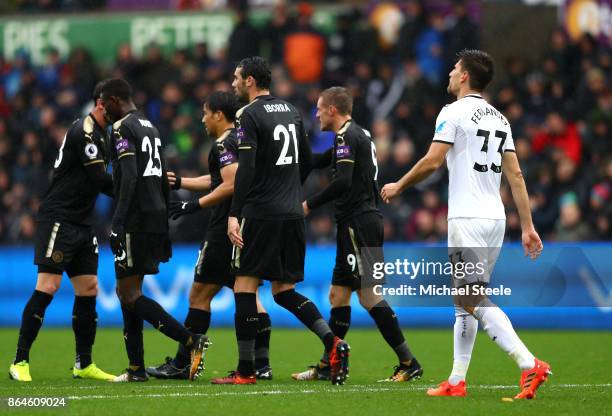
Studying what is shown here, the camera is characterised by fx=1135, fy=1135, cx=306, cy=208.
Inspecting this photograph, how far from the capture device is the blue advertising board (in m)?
16.4

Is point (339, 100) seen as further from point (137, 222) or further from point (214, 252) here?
point (137, 222)

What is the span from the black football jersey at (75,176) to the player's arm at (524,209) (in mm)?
3844

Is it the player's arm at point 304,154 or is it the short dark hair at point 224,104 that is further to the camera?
the short dark hair at point 224,104

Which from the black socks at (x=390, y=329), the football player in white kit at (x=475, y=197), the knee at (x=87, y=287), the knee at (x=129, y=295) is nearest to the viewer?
the football player in white kit at (x=475, y=197)

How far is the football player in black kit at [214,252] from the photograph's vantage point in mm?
10570

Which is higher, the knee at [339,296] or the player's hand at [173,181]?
the player's hand at [173,181]

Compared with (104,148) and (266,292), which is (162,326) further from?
(266,292)

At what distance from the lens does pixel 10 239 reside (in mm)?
21062

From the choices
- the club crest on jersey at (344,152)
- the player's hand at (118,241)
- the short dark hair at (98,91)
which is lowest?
the player's hand at (118,241)

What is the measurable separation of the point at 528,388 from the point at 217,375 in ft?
11.3

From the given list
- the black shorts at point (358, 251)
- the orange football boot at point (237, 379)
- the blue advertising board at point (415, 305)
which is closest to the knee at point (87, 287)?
the orange football boot at point (237, 379)

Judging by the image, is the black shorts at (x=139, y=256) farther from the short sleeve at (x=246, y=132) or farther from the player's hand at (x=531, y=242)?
the player's hand at (x=531, y=242)

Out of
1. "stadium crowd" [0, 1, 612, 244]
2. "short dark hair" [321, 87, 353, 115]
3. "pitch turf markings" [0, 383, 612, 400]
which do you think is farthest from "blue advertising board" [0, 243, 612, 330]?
"pitch turf markings" [0, 383, 612, 400]

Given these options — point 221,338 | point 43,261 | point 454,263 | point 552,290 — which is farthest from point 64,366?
point 552,290
